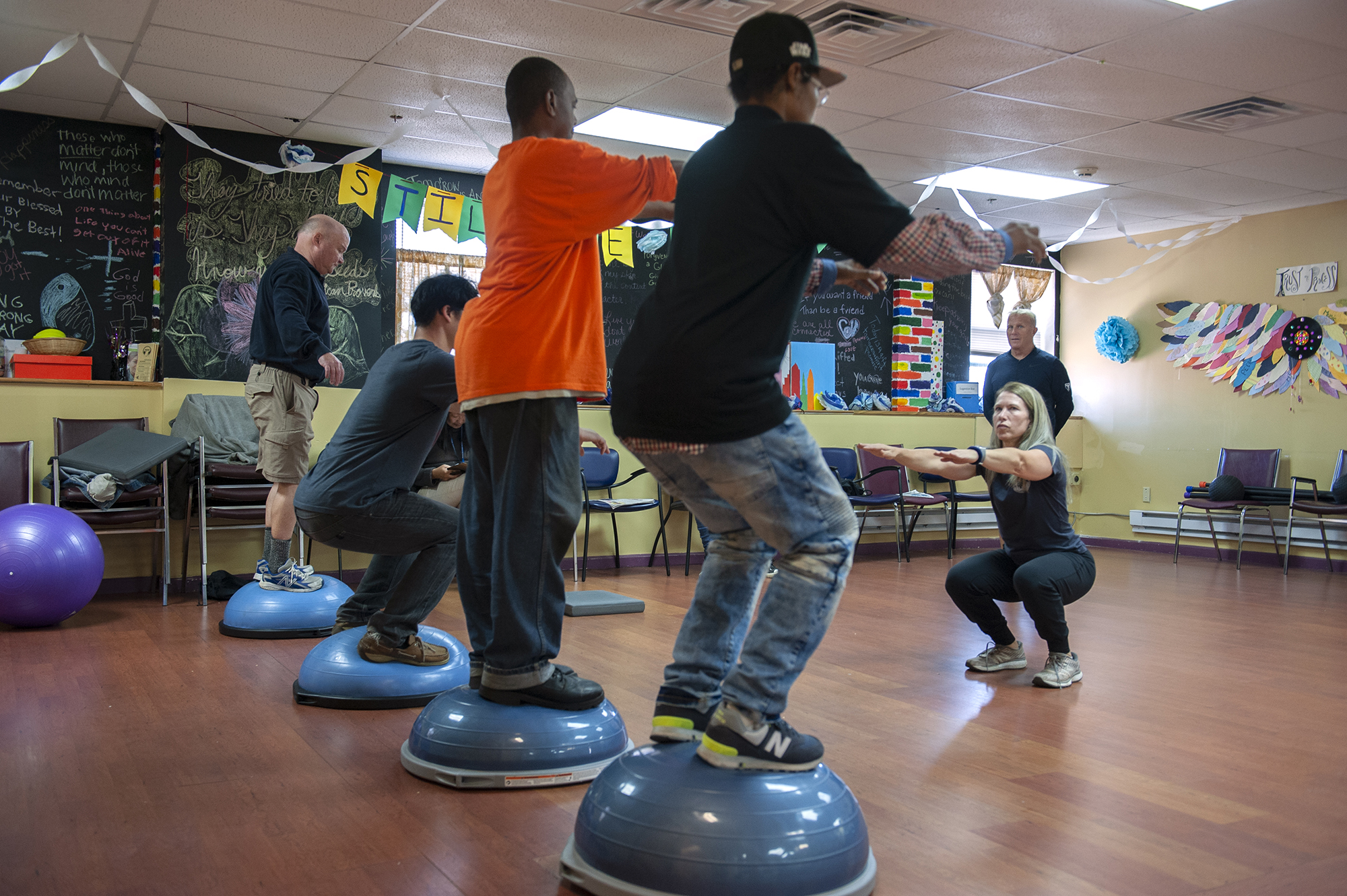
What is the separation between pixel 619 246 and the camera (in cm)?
717

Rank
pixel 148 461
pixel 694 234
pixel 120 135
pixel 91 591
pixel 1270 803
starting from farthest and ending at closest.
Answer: pixel 120 135, pixel 148 461, pixel 91 591, pixel 1270 803, pixel 694 234

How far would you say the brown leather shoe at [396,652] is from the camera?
3145mm

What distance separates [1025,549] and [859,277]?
2164 millimetres

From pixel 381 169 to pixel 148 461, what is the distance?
2.84 m

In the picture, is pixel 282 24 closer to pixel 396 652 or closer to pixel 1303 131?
pixel 396 652

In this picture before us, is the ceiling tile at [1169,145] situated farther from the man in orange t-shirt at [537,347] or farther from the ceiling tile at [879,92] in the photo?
the man in orange t-shirt at [537,347]

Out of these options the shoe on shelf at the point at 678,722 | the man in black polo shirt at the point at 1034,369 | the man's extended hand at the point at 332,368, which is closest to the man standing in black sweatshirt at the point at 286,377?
the man's extended hand at the point at 332,368

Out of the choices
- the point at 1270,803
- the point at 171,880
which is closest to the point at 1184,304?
the point at 1270,803

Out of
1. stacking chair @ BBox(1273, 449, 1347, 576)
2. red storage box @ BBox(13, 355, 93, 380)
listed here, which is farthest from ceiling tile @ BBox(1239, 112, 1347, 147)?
red storage box @ BBox(13, 355, 93, 380)

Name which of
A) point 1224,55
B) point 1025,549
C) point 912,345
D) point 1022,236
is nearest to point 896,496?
point 912,345

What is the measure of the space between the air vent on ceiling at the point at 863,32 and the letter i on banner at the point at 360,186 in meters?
2.78

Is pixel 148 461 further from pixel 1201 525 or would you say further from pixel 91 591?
pixel 1201 525

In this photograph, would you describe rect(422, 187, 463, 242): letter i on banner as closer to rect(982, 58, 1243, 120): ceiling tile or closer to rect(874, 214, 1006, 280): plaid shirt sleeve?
rect(982, 58, 1243, 120): ceiling tile

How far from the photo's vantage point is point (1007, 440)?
3736 millimetres
